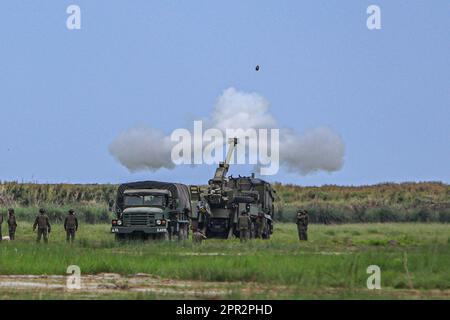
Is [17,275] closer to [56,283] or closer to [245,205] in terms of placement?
[56,283]

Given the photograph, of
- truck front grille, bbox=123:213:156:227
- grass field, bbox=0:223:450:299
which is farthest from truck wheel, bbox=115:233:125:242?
grass field, bbox=0:223:450:299

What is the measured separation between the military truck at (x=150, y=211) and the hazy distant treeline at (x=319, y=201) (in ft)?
64.9

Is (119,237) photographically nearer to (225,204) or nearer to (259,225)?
(225,204)

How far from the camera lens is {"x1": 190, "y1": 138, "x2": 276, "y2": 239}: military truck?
4900 cm

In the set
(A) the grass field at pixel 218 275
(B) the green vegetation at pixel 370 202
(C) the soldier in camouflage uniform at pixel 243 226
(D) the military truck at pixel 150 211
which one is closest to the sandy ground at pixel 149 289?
(A) the grass field at pixel 218 275

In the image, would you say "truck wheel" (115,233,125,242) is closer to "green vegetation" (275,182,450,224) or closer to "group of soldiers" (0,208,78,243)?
"group of soldiers" (0,208,78,243)

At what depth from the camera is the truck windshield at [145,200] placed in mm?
43062

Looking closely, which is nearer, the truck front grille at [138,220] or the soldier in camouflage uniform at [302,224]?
the truck front grille at [138,220]

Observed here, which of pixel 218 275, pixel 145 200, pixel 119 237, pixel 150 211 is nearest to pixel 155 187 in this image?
pixel 145 200

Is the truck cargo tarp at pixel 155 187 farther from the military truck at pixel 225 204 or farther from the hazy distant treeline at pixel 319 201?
the hazy distant treeline at pixel 319 201

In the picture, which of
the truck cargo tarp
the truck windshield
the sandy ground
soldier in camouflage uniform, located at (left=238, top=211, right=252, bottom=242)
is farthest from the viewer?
soldier in camouflage uniform, located at (left=238, top=211, right=252, bottom=242)

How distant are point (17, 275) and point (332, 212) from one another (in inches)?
1848

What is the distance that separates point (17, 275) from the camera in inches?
1039

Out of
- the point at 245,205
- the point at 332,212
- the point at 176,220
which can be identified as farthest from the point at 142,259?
the point at 332,212
